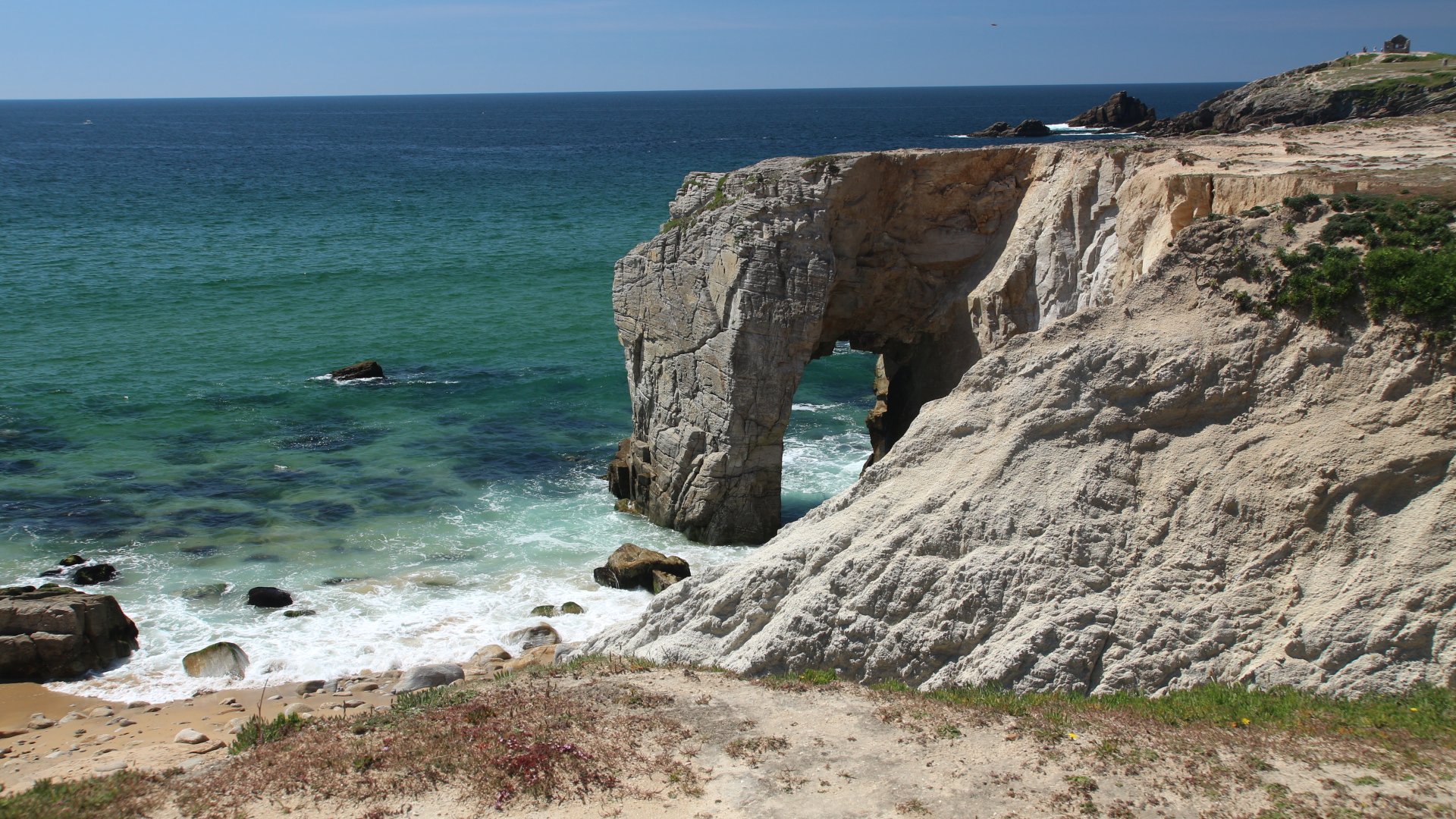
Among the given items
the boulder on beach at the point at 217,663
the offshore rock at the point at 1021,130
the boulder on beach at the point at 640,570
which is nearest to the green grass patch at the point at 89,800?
the boulder on beach at the point at 217,663

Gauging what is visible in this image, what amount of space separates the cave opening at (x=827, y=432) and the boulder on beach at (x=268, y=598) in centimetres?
1139

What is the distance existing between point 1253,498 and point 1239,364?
5.96 ft

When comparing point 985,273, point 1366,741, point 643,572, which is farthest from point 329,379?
point 1366,741

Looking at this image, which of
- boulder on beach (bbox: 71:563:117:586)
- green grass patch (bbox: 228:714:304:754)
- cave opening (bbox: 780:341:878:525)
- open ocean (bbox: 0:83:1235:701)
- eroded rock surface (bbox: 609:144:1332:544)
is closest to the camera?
green grass patch (bbox: 228:714:304:754)

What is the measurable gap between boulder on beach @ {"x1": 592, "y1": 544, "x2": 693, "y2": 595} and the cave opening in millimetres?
4078

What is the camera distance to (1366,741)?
34.2 feet

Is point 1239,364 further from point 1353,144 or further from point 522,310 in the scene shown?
point 522,310

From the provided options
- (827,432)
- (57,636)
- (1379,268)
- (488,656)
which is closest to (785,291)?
(488,656)

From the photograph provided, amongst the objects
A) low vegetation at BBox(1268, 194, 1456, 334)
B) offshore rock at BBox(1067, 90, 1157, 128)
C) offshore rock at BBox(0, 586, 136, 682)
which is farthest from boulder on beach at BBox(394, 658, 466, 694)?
offshore rock at BBox(1067, 90, 1157, 128)

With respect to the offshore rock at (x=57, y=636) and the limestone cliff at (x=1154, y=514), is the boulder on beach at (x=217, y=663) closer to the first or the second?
the offshore rock at (x=57, y=636)

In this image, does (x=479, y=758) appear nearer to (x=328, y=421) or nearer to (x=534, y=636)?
(x=534, y=636)

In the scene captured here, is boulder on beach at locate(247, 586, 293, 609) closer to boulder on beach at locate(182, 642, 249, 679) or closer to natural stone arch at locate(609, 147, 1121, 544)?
boulder on beach at locate(182, 642, 249, 679)

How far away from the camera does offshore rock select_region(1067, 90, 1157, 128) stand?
136 m

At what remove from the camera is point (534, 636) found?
2042cm
